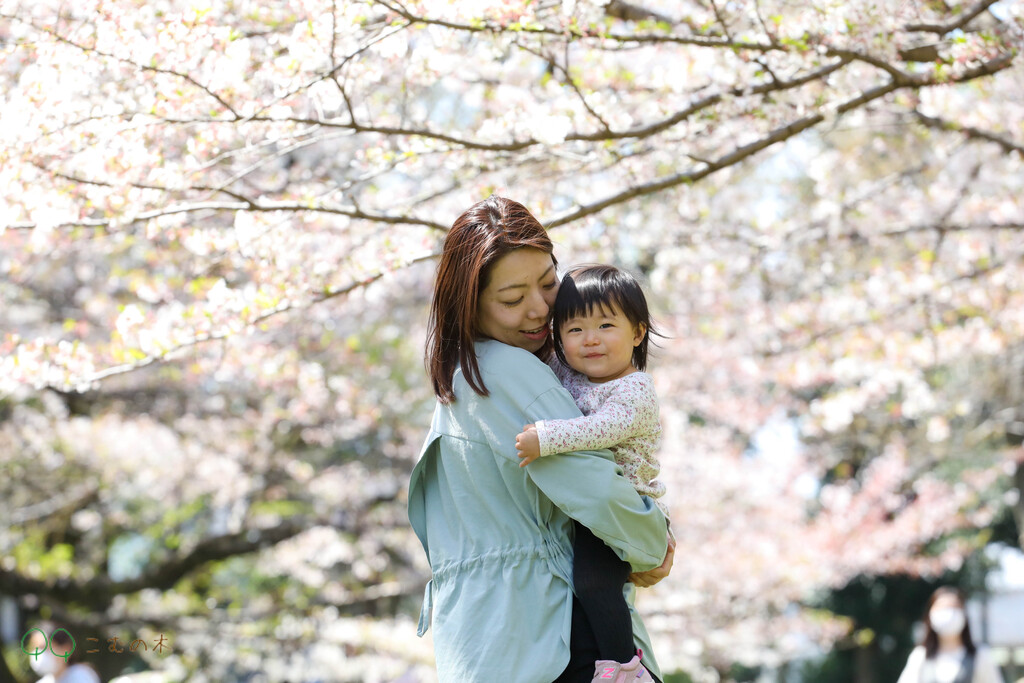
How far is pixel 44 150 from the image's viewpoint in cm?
258

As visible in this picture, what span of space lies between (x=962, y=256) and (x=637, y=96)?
281cm

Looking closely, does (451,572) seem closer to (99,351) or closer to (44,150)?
(44,150)

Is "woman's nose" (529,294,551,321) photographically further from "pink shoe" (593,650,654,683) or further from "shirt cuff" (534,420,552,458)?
"pink shoe" (593,650,654,683)

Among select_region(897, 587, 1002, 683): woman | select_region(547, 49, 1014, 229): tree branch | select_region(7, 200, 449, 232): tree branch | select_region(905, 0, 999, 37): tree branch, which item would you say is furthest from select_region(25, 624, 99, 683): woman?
select_region(905, 0, 999, 37): tree branch

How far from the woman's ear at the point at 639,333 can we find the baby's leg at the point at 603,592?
412 millimetres

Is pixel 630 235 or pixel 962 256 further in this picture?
pixel 962 256

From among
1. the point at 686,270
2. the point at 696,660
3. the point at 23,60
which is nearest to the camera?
the point at 23,60

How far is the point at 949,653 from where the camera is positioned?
451 centimetres

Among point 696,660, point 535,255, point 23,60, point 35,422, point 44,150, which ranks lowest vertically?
point 696,660

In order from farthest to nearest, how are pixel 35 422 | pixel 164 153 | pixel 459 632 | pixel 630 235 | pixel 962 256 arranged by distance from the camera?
1. pixel 35 422
2. pixel 962 256
3. pixel 630 235
4. pixel 164 153
5. pixel 459 632

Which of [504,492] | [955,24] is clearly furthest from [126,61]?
[955,24]

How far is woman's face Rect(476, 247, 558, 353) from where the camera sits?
1.74 meters

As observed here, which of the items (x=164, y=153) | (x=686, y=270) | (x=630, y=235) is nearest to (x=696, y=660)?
(x=686, y=270)

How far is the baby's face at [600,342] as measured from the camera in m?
1.77
